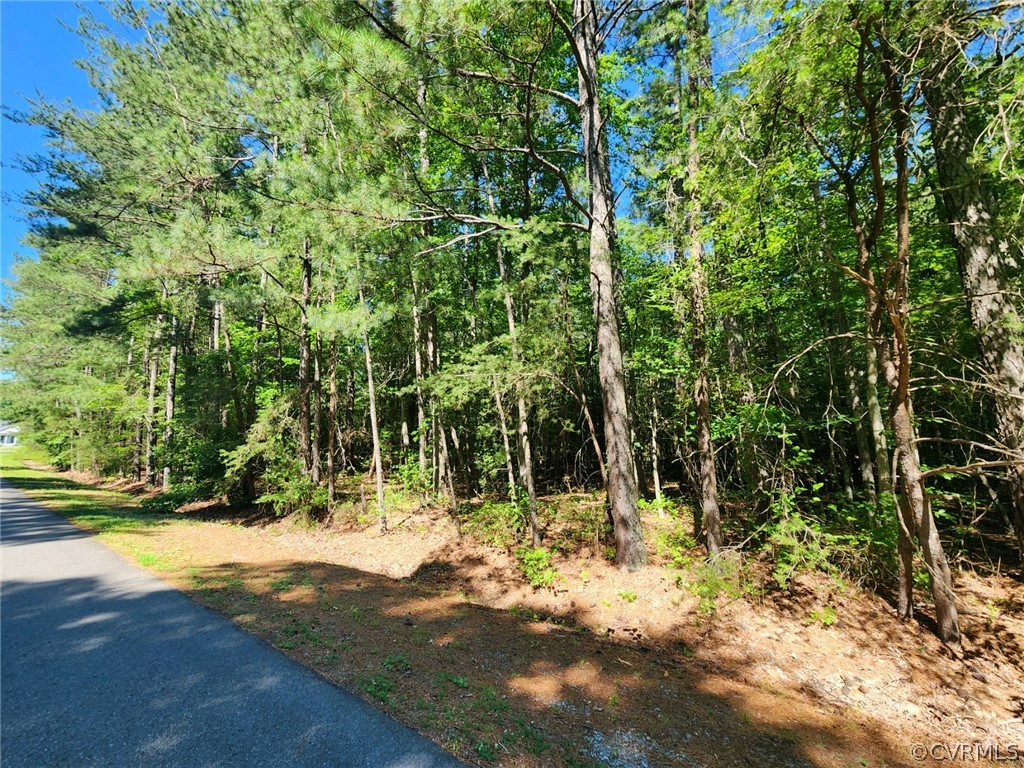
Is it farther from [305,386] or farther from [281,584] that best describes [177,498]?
[281,584]

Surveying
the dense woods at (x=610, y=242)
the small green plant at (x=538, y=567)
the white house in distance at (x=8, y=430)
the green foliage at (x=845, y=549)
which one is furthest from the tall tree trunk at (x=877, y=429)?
the white house in distance at (x=8, y=430)

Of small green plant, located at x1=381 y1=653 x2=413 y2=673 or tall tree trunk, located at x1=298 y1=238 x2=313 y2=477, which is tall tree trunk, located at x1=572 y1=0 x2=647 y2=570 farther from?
tall tree trunk, located at x1=298 y1=238 x2=313 y2=477

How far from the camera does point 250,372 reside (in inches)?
585

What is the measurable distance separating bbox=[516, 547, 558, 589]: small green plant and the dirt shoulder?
0.59 feet

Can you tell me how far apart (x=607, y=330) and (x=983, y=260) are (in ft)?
14.4

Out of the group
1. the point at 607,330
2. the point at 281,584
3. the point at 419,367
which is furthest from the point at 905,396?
the point at 419,367

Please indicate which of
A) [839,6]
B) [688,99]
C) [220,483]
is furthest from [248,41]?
[839,6]

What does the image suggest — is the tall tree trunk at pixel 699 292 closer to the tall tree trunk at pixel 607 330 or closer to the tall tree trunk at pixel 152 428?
the tall tree trunk at pixel 607 330

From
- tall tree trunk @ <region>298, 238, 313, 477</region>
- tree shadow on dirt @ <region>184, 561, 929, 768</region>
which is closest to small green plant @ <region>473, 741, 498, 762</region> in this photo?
tree shadow on dirt @ <region>184, 561, 929, 768</region>

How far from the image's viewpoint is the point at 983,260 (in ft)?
15.8

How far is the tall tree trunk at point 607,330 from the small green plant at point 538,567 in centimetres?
125

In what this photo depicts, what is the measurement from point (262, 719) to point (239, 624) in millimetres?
1831

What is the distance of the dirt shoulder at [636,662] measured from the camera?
2.97 m

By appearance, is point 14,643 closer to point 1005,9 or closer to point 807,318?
point 1005,9
